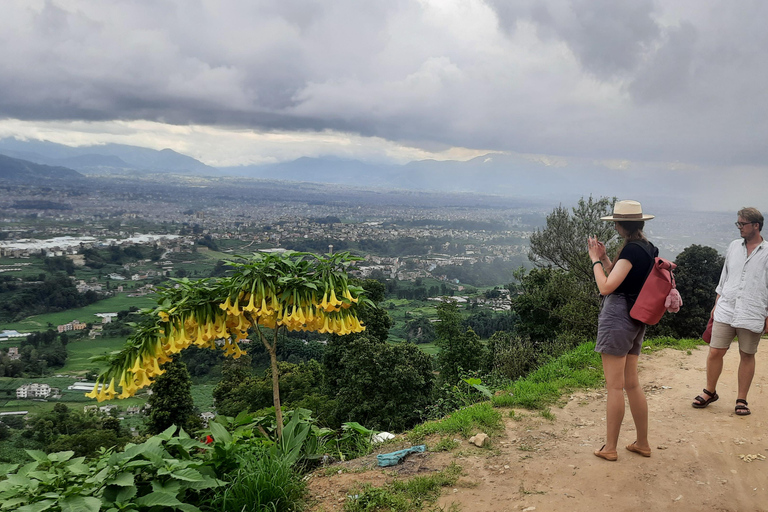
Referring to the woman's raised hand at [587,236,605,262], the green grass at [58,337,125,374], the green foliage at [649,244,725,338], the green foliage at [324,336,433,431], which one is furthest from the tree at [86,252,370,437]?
the green grass at [58,337,125,374]

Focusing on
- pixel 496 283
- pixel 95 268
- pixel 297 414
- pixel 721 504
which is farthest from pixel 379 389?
pixel 95 268

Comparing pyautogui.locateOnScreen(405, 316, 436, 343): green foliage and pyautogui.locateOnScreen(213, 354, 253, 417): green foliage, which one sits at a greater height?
pyautogui.locateOnScreen(213, 354, 253, 417): green foliage

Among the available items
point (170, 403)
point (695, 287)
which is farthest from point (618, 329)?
point (170, 403)

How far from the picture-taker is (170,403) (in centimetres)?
2291

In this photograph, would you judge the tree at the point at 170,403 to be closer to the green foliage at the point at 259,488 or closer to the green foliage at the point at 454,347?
the green foliage at the point at 454,347

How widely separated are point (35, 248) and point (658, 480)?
100296 millimetres

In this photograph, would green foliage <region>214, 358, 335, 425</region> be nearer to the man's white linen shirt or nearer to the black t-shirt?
the man's white linen shirt

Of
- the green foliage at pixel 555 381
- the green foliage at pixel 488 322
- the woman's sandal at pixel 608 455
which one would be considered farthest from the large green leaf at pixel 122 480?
the green foliage at pixel 488 322

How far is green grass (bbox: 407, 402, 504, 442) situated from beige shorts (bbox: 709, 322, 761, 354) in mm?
2592

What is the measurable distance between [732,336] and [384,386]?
15005 mm

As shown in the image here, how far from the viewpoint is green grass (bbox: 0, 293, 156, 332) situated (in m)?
49.7

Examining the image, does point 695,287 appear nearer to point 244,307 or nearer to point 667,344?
point 667,344

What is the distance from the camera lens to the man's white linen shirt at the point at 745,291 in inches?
181

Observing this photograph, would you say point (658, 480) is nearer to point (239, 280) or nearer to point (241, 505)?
point (241, 505)
